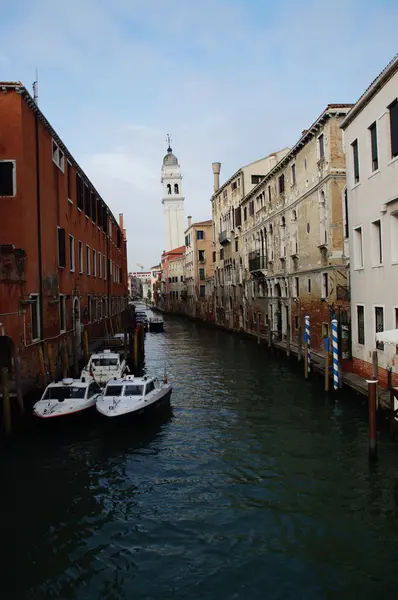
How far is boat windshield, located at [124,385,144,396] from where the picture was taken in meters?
14.2

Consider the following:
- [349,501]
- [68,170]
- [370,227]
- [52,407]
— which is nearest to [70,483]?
[52,407]

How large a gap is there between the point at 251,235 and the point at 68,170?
1777 cm

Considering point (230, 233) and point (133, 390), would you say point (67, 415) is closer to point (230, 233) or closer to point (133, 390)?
point (133, 390)

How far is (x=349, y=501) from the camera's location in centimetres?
888

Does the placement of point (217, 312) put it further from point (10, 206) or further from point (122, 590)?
point (122, 590)

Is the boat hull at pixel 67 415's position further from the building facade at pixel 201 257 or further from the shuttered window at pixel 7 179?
the building facade at pixel 201 257

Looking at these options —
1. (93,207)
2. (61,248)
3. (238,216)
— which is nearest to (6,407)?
(61,248)

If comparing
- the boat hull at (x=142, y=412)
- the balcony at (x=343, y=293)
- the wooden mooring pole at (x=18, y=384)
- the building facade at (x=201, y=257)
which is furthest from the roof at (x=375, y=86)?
the building facade at (x=201, y=257)

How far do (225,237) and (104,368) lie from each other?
28411 mm

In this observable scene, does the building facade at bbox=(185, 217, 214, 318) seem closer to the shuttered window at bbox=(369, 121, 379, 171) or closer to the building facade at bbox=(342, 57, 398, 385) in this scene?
the building facade at bbox=(342, 57, 398, 385)

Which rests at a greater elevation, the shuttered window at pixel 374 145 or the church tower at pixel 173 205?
the church tower at pixel 173 205

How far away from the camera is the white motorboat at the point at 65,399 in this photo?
12.9 metres

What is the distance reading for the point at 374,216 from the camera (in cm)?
1471

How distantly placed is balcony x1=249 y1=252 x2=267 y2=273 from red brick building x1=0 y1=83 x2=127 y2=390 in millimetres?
12881
